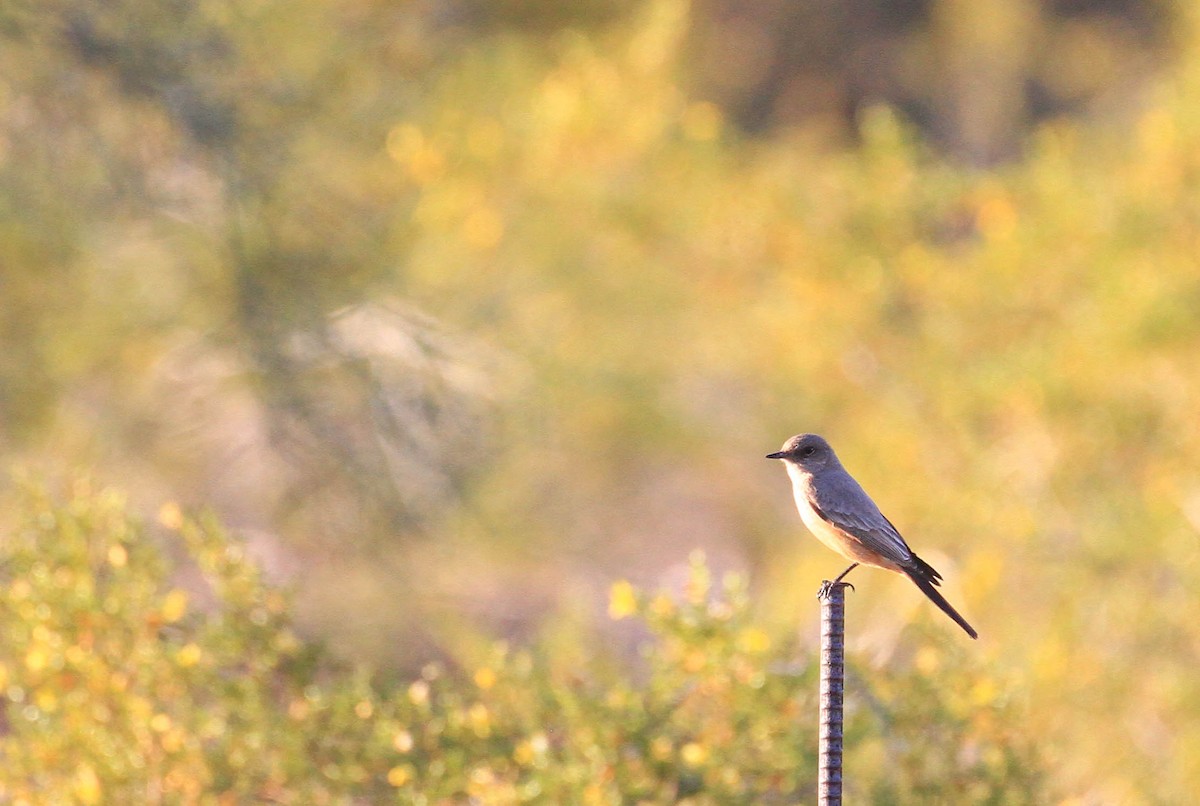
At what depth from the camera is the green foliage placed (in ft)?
19.3

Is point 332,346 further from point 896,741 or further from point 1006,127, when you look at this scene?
point 1006,127

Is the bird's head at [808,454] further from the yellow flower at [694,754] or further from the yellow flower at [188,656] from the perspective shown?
the yellow flower at [188,656]

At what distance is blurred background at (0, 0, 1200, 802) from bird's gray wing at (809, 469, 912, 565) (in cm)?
508

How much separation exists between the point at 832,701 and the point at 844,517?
1.60 m

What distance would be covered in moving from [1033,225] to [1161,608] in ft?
11.1

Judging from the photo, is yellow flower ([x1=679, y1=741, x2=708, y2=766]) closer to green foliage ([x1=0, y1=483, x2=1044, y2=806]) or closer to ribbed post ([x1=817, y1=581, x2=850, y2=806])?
green foliage ([x1=0, y1=483, x2=1044, y2=806])

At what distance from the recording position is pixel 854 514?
449 cm

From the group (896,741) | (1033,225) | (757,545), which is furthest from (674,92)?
(896,741)

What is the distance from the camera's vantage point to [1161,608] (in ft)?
38.1

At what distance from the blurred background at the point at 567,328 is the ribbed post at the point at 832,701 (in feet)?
21.9

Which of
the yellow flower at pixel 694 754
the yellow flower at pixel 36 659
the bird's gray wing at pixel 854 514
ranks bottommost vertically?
the bird's gray wing at pixel 854 514

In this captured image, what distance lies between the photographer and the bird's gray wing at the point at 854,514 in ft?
14.3

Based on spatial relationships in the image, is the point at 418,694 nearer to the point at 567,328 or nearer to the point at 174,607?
the point at 174,607

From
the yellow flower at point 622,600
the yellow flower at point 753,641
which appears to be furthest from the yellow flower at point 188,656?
the yellow flower at point 753,641
